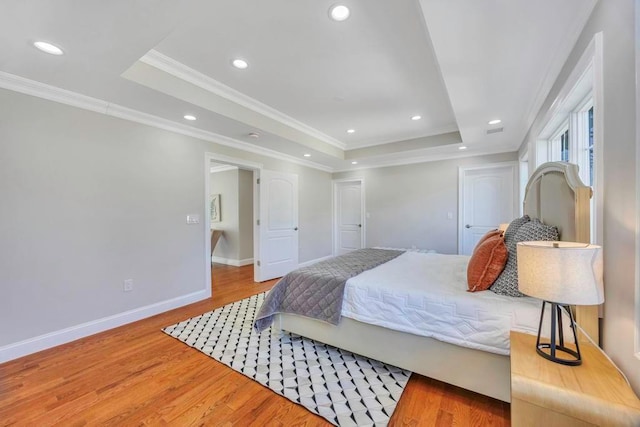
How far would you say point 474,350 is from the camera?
162 cm

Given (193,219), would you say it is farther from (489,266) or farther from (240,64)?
(489,266)

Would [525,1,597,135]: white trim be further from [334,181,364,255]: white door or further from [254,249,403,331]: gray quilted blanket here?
[334,181,364,255]: white door

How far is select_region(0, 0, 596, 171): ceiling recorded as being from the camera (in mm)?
1527

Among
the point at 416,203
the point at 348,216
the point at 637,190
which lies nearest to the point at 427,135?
the point at 416,203

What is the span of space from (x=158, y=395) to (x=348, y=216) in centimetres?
485

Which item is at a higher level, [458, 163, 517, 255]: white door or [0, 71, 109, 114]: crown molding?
[0, 71, 109, 114]: crown molding

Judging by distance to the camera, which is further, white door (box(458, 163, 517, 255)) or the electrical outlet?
white door (box(458, 163, 517, 255))

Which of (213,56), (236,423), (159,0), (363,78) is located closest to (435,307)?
(236,423)

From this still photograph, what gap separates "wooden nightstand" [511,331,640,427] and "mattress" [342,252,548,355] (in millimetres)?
444

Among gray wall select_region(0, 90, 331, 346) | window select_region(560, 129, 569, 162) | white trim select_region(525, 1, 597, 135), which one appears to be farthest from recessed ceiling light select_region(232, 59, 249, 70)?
window select_region(560, 129, 569, 162)

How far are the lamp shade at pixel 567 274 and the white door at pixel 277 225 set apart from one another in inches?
153

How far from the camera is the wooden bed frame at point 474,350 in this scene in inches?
51.9

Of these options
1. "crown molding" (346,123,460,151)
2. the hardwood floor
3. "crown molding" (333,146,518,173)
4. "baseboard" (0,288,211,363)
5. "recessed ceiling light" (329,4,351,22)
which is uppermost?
"recessed ceiling light" (329,4,351,22)

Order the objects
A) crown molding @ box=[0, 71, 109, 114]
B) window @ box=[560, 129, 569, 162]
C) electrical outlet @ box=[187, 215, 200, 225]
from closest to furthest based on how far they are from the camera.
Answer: crown molding @ box=[0, 71, 109, 114] → window @ box=[560, 129, 569, 162] → electrical outlet @ box=[187, 215, 200, 225]
